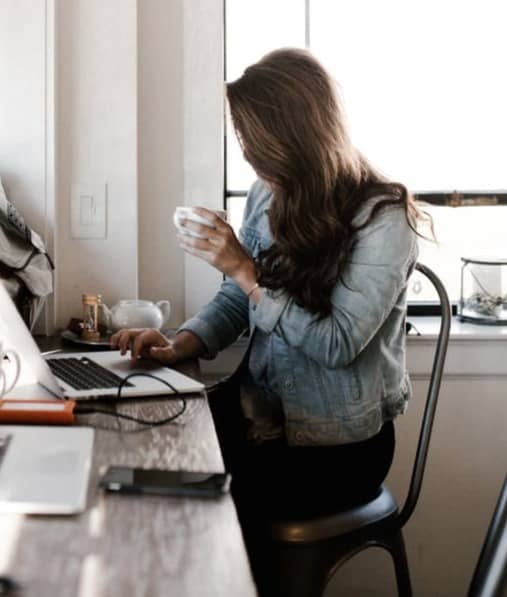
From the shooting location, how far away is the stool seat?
1.62 m

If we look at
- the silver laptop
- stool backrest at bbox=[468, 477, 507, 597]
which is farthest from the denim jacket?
stool backrest at bbox=[468, 477, 507, 597]

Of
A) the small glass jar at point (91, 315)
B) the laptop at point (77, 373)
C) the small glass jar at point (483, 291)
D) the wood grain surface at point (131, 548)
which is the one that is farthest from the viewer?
the small glass jar at point (483, 291)

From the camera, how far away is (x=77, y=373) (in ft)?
5.32

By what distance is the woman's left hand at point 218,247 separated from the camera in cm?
173

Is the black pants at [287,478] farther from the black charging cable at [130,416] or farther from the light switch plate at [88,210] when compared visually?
the light switch plate at [88,210]

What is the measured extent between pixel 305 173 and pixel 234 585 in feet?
3.58

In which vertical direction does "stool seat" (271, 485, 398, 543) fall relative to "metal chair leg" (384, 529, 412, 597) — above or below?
above

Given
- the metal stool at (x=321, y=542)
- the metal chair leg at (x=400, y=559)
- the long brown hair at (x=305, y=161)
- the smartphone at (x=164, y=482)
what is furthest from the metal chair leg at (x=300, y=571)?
the smartphone at (x=164, y=482)

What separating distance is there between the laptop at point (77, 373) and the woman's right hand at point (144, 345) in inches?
1.3

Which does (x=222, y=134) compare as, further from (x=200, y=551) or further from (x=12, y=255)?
(x=200, y=551)

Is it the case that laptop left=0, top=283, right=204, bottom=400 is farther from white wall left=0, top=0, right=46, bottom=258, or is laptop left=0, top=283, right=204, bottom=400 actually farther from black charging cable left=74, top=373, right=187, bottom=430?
white wall left=0, top=0, right=46, bottom=258

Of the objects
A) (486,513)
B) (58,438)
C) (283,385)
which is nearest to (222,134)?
(283,385)

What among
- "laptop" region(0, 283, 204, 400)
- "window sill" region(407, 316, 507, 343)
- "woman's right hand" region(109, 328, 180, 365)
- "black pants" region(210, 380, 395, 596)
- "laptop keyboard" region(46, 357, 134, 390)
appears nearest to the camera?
"laptop" region(0, 283, 204, 400)

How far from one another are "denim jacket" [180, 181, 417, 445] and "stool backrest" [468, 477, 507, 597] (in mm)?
740
